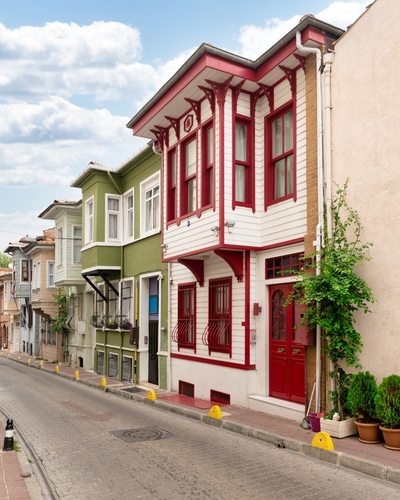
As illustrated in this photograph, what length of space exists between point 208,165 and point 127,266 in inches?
292

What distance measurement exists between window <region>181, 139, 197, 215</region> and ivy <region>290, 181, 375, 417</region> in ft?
15.6

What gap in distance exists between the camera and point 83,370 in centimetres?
2247

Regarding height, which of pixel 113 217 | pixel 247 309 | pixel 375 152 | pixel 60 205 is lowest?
pixel 247 309

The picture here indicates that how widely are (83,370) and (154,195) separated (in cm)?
955

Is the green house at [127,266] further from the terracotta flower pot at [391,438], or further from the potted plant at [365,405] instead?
the terracotta flower pot at [391,438]

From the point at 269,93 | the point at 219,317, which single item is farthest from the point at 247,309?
the point at 269,93

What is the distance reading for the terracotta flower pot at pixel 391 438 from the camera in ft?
24.7

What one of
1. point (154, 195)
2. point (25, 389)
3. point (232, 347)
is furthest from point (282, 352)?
point (25, 389)

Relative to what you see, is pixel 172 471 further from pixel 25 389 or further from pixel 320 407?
pixel 25 389

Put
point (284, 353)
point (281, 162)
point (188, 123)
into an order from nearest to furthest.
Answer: point (284, 353) < point (281, 162) < point (188, 123)

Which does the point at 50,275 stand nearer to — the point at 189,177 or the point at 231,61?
the point at 189,177

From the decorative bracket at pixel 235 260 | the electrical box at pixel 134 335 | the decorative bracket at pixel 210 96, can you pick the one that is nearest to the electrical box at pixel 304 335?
the decorative bracket at pixel 235 260

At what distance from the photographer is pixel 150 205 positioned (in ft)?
56.8

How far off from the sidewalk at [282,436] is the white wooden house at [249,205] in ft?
1.63
